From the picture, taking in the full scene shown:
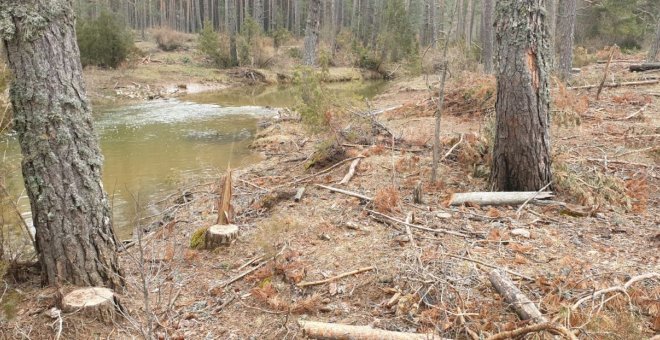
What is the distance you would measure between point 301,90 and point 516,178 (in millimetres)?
4344

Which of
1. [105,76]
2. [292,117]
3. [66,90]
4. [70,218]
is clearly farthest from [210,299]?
[105,76]

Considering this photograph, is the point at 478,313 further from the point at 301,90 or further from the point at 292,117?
the point at 292,117

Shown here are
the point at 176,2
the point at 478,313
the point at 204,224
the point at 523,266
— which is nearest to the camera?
the point at 478,313

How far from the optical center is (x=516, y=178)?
5102mm

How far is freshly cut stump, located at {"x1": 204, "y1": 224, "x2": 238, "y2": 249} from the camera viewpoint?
4.78 m

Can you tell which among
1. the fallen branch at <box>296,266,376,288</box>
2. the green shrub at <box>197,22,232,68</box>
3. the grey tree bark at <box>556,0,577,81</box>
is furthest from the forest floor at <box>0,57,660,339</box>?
the green shrub at <box>197,22,232,68</box>

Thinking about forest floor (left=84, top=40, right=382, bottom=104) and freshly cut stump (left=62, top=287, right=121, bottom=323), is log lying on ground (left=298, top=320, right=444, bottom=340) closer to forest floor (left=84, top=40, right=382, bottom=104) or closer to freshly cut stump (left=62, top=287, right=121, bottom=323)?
freshly cut stump (left=62, top=287, right=121, bottom=323)

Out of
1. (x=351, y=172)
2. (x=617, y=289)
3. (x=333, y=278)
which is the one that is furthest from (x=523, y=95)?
(x=333, y=278)

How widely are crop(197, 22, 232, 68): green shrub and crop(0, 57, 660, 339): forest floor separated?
19.2 metres

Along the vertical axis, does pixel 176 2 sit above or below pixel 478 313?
above

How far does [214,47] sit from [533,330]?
24445mm

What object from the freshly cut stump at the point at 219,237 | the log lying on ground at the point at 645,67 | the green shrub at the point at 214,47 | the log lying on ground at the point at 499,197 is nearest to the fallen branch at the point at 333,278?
the freshly cut stump at the point at 219,237

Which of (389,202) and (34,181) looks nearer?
(34,181)

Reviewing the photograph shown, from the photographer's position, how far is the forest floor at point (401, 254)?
128 inches
